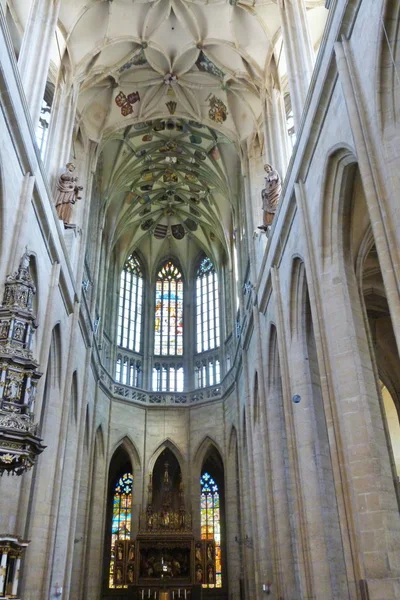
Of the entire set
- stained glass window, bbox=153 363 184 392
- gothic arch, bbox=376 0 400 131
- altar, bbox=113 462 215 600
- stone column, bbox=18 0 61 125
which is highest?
stone column, bbox=18 0 61 125

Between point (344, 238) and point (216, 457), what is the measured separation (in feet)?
56.9

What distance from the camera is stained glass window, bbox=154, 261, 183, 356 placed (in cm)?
2759

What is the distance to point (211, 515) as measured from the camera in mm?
24469

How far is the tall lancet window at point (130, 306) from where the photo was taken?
1058 inches

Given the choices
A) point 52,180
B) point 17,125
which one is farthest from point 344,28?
point 52,180

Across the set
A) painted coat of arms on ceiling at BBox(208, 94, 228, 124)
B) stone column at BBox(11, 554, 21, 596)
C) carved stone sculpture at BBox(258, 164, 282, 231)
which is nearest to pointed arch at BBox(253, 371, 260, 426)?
carved stone sculpture at BBox(258, 164, 282, 231)

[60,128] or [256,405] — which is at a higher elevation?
[60,128]

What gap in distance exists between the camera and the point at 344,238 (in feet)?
35.1

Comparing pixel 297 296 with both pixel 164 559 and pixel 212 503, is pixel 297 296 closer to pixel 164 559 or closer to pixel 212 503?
pixel 164 559

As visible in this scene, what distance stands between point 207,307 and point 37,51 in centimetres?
1647

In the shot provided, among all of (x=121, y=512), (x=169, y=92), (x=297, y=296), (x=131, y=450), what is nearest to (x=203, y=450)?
(x=131, y=450)

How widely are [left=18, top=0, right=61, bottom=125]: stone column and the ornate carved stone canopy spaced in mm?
4648

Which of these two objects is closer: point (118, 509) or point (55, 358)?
point (55, 358)

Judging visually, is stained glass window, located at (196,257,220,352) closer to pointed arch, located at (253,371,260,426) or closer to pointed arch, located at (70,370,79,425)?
pointed arch, located at (253,371,260,426)
